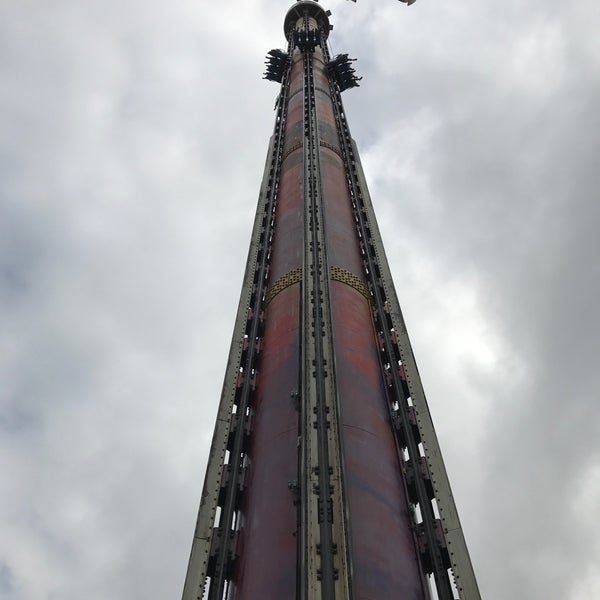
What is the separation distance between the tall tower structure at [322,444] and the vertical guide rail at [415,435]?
0.11 feet

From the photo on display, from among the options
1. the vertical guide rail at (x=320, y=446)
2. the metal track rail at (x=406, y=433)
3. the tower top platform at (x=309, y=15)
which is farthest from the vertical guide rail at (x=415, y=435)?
the tower top platform at (x=309, y=15)

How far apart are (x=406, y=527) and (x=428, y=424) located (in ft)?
9.68

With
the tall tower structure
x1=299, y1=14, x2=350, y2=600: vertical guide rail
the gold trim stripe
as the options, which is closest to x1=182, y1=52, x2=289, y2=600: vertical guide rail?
the tall tower structure

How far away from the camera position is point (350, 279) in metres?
17.8

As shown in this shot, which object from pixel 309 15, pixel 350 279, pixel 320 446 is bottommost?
pixel 320 446

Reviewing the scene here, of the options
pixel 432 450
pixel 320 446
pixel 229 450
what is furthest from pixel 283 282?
pixel 320 446

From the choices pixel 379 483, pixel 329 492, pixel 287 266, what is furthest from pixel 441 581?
pixel 287 266

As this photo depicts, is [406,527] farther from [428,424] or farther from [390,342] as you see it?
[390,342]

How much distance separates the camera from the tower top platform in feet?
136

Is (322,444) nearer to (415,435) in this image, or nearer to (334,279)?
(415,435)

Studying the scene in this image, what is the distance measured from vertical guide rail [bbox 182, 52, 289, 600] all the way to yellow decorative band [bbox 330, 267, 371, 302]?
2.92 meters

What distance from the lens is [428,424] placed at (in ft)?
44.5

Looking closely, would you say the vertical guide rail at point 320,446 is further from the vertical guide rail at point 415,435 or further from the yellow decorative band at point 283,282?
the vertical guide rail at point 415,435

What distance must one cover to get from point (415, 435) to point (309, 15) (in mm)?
38892
